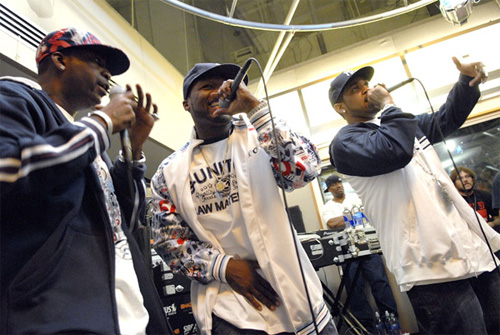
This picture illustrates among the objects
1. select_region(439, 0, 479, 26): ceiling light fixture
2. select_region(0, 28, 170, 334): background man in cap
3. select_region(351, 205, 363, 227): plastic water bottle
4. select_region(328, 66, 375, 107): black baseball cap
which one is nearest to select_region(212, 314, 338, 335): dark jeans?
select_region(0, 28, 170, 334): background man in cap

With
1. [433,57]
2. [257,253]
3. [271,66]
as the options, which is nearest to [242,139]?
[257,253]

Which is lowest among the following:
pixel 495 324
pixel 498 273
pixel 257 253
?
pixel 495 324

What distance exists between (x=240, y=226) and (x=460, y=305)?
2.78 ft

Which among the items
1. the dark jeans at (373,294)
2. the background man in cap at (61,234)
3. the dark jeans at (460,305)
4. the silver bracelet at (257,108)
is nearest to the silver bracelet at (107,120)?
the background man in cap at (61,234)

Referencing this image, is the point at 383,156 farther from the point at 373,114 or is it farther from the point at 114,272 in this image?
the point at 114,272

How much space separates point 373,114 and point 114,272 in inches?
55.7

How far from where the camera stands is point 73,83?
1.09 meters

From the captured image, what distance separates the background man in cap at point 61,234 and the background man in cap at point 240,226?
6.7 inches

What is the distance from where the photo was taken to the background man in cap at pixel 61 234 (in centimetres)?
67

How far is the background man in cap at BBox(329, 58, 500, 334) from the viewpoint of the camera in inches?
48.8

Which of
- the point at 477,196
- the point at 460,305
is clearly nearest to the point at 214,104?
the point at 460,305

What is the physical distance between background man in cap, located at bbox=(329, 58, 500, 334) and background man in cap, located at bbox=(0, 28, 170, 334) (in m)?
0.95

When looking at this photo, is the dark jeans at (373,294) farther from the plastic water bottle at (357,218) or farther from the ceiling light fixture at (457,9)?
the ceiling light fixture at (457,9)

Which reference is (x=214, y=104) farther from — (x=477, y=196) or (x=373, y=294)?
(x=477, y=196)
